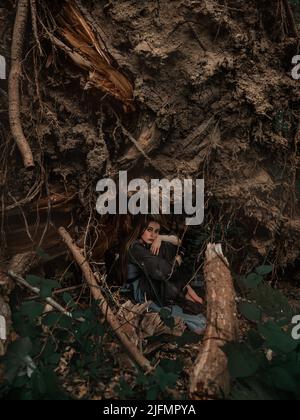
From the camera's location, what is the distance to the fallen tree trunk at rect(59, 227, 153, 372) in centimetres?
214

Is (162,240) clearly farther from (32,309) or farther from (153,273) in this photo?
(32,309)

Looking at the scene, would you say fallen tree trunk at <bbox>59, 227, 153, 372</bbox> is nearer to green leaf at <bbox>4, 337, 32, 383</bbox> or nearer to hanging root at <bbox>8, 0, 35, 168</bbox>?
green leaf at <bbox>4, 337, 32, 383</bbox>

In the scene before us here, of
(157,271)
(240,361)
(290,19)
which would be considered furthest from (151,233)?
(290,19)

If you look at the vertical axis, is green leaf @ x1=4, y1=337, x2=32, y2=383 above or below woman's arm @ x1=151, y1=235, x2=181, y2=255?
below

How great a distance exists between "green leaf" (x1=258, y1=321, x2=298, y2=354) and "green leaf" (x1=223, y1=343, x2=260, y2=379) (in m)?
0.09

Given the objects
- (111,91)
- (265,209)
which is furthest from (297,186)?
(111,91)

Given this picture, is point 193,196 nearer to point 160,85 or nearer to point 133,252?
point 133,252

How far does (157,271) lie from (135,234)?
0.27 m

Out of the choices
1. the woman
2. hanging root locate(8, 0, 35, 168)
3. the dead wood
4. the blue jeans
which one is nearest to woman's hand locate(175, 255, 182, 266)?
the woman

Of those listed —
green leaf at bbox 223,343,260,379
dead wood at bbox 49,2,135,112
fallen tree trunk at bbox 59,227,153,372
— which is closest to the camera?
green leaf at bbox 223,343,260,379

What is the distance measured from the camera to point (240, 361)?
1.80 metres

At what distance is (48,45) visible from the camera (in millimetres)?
2803
